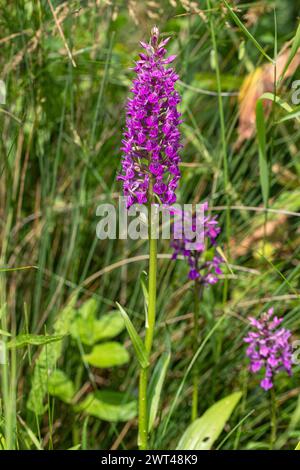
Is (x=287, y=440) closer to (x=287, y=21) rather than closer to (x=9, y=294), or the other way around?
(x=9, y=294)

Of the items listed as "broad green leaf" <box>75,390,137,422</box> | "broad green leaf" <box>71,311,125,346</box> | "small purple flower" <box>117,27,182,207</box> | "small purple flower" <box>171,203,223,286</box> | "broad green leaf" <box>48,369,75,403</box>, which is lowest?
"broad green leaf" <box>75,390,137,422</box>

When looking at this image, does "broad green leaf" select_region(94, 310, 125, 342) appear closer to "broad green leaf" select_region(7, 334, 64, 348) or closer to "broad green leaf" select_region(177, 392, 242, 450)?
"broad green leaf" select_region(177, 392, 242, 450)

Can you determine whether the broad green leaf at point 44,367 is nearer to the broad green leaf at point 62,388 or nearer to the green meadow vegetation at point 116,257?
the green meadow vegetation at point 116,257

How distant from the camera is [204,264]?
66.8 inches

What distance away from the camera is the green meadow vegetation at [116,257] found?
1784 mm

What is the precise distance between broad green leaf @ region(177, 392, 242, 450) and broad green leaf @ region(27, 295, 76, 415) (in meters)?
0.36

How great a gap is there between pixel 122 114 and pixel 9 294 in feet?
2.28

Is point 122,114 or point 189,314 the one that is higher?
point 122,114

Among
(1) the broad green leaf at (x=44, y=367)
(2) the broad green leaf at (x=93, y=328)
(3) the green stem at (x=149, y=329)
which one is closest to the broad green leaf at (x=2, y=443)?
(1) the broad green leaf at (x=44, y=367)

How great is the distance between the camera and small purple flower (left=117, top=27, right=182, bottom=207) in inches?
50.3

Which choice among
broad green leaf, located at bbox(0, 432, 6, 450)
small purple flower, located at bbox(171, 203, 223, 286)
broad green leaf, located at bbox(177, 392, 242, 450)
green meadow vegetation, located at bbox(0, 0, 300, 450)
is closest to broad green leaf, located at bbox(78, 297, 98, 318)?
green meadow vegetation, located at bbox(0, 0, 300, 450)

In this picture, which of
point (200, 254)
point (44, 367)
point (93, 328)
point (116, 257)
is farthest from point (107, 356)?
point (116, 257)

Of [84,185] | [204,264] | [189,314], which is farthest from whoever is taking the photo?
[84,185]

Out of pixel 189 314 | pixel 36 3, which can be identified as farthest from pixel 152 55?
pixel 189 314
